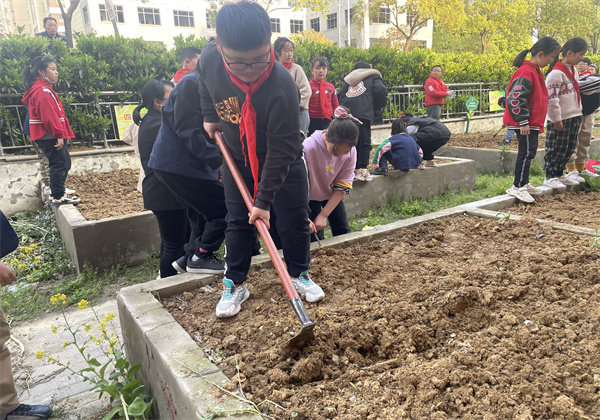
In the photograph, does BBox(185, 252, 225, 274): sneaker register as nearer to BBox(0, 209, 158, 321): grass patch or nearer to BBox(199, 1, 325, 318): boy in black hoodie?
BBox(199, 1, 325, 318): boy in black hoodie

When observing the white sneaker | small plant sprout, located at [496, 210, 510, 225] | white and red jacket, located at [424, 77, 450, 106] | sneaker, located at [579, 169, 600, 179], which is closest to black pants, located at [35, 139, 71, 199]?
small plant sprout, located at [496, 210, 510, 225]

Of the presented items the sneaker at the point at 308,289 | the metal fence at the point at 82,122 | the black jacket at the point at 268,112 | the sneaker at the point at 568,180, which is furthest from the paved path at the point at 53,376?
the sneaker at the point at 568,180

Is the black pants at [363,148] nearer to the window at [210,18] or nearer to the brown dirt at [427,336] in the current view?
the brown dirt at [427,336]

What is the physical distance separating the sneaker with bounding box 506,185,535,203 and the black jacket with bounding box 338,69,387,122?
2424 mm

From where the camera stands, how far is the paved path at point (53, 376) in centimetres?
249

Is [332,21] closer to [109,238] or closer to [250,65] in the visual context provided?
[109,238]

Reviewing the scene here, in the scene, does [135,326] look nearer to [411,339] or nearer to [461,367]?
[411,339]

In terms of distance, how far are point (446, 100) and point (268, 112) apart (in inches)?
485

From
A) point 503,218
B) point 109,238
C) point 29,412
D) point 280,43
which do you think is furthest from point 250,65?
point 280,43

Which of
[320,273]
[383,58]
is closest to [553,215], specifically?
[320,273]

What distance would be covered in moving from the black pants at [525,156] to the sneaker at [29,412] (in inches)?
198

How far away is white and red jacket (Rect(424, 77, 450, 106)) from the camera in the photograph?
420 inches

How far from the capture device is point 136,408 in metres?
2.08

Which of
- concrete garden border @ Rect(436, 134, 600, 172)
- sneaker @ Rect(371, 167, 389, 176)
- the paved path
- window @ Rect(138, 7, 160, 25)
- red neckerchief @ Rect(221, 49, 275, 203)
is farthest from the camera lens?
window @ Rect(138, 7, 160, 25)
